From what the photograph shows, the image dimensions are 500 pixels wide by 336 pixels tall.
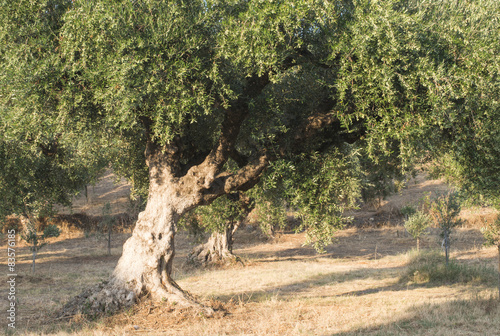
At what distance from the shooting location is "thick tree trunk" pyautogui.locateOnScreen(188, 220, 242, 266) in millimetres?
22625

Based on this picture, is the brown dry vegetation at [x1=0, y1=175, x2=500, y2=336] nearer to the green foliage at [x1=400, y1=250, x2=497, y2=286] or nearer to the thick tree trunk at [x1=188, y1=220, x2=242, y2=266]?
the green foliage at [x1=400, y1=250, x2=497, y2=286]

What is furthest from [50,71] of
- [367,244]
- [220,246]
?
[367,244]

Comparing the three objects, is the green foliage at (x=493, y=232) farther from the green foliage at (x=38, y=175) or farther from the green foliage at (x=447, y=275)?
the green foliage at (x=38, y=175)

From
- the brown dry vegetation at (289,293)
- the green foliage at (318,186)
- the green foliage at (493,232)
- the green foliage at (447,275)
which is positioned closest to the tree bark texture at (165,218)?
the brown dry vegetation at (289,293)

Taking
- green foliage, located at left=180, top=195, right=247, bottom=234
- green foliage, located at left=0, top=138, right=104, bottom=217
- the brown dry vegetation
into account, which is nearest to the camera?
the brown dry vegetation

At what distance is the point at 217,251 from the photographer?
75.4 feet

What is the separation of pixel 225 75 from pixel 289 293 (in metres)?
9.52

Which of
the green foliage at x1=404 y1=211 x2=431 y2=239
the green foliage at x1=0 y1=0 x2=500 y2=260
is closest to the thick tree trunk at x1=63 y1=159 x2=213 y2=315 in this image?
the green foliage at x1=0 y1=0 x2=500 y2=260

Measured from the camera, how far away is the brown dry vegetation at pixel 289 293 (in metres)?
9.47

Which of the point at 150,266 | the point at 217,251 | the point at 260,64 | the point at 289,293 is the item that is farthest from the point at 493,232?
the point at 217,251

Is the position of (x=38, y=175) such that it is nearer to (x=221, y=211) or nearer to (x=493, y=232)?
(x=221, y=211)

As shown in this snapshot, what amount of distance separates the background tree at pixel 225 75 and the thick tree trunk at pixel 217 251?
12.0 meters

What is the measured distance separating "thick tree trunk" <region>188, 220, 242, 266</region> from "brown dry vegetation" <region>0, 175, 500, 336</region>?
0.74 meters

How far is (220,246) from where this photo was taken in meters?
23.1
